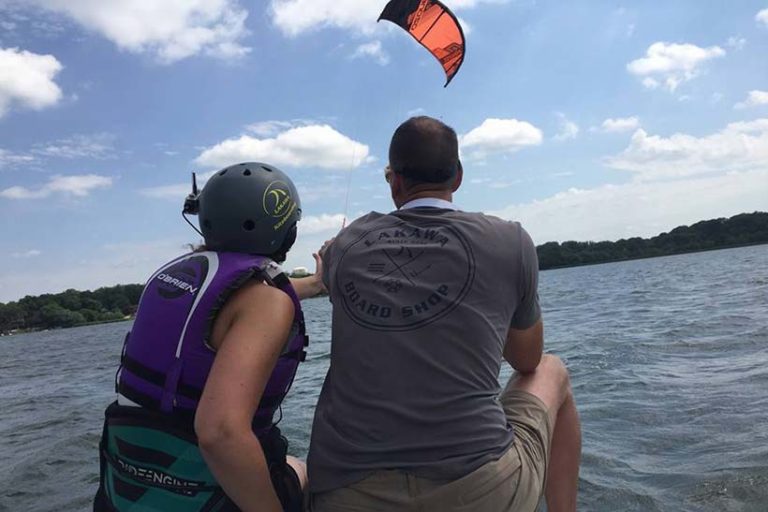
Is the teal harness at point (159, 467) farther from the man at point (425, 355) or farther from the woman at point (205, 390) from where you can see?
the man at point (425, 355)

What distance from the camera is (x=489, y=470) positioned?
2320 mm

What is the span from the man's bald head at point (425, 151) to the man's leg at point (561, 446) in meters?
1.20

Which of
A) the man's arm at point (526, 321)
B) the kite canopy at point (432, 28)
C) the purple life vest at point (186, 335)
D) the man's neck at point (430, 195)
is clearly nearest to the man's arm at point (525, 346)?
the man's arm at point (526, 321)

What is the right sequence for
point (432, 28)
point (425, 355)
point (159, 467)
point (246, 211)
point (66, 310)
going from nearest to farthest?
1. point (425, 355)
2. point (159, 467)
3. point (246, 211)
4. point (432, 28)
5. point (66, 310)

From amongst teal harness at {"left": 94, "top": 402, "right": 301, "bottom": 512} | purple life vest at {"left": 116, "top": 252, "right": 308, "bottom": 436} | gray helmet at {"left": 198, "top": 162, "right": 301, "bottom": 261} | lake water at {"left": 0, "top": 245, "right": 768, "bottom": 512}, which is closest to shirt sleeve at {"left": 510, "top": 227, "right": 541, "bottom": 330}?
purple life vest at {"left": 116, "top": 252, "right": 308, "bottom": 436}

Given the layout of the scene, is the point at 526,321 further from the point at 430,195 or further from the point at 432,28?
the point at 432,28

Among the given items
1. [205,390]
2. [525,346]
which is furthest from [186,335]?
[525,346]

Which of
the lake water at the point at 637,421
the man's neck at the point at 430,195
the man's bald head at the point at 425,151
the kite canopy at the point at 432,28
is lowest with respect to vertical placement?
the lake water at the point at 637,421

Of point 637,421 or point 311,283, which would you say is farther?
point 637,421

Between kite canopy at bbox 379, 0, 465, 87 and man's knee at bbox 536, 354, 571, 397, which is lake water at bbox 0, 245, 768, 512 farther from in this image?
kite canopy at bbox 379, 0, 465, 87

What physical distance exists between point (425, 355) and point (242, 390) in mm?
694

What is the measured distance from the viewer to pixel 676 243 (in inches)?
4500

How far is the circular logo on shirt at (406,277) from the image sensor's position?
2416 millimetres

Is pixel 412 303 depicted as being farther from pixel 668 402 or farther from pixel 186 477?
pixel 668 402
